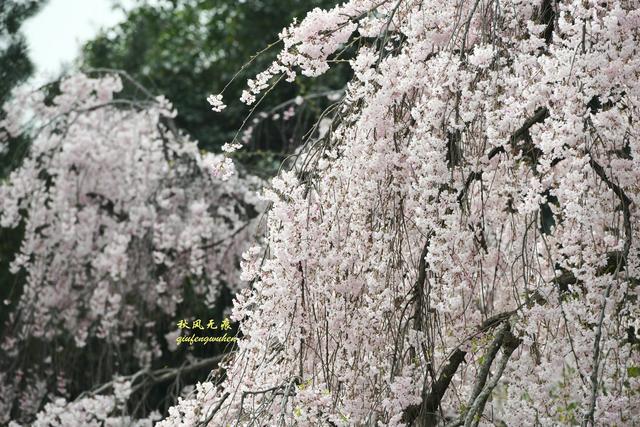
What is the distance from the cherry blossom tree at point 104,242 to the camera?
518 cm

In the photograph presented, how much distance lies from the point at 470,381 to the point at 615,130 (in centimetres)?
134

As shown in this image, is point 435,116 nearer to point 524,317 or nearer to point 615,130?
point 615,130

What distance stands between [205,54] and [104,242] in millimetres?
6826

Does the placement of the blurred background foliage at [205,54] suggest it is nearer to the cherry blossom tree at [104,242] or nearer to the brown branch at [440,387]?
the cherry blossom tree at [104,242]

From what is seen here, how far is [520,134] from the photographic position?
8.71 feet

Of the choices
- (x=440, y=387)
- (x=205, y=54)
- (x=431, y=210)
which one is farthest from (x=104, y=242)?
(x=205, y=54)

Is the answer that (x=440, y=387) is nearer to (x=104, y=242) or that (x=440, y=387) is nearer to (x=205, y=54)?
(x=104, y=242)

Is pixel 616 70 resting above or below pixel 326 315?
above

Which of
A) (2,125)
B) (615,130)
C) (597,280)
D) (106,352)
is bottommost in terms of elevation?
(106,352)

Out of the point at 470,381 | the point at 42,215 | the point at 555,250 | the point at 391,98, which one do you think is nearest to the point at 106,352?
the point at 42,215

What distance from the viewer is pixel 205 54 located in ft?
38.8

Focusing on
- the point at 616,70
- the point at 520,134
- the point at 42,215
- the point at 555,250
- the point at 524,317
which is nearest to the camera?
the point at 616,70

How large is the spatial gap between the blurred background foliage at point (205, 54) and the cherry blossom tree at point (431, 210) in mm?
6729

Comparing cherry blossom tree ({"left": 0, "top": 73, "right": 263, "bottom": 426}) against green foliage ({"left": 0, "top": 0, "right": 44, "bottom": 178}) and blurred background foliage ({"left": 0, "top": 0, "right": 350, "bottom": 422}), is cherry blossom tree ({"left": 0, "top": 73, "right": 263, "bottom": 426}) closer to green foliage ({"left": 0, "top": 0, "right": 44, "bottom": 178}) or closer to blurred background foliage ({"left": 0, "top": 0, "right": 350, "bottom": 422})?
green foliage ({"left": 0, "top": 0, "right": 44, "bottom": 178})
